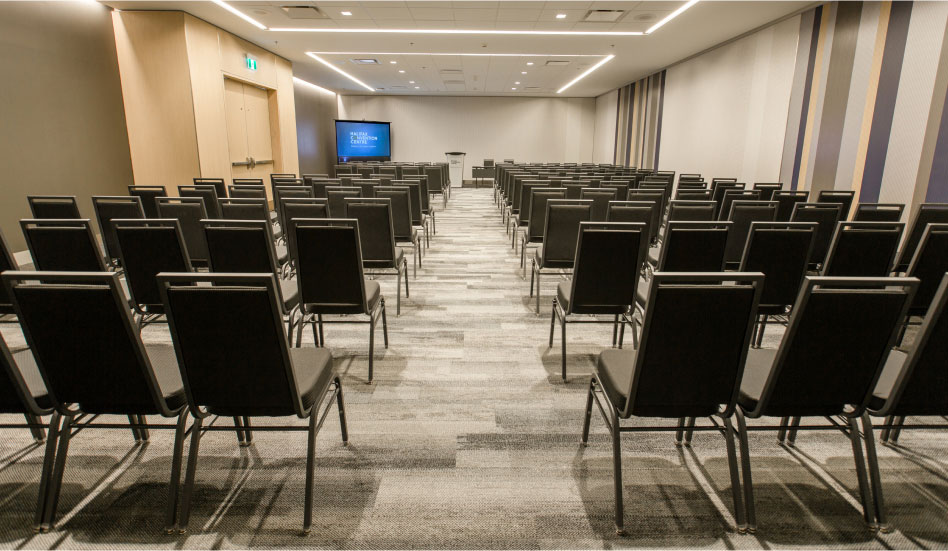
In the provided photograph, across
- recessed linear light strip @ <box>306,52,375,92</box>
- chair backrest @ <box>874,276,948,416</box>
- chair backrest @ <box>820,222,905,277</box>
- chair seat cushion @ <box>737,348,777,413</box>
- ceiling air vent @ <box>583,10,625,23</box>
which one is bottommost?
chair seat cushion @ <box>737,348,777,413</box>

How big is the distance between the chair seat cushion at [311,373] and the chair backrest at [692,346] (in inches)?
46.5

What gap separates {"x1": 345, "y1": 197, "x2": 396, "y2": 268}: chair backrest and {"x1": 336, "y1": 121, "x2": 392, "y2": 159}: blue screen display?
15118 mm

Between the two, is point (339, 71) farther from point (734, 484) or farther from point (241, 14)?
point (734, 484)

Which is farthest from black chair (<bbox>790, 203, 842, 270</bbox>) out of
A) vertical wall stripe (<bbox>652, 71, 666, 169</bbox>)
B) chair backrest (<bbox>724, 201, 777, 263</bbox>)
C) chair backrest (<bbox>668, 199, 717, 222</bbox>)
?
vertical wall stripe (<bbox>652, 71, 666, 169</bbox>)

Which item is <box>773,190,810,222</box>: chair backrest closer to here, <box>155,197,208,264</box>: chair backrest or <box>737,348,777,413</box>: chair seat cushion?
<box>737,348,777,413</box>: chair seat cushion

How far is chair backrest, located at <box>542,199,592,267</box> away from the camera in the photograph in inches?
145

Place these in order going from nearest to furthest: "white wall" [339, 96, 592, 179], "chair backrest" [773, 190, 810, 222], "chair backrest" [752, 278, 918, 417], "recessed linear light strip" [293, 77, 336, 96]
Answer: "chair backrest" [752, 278, 918, 417]
"chair backrest" [773, 190, 810, 222]
"recessed linear light strip" [293, 77, 336, 96]
"white wall" [339, 96, 592, 179]

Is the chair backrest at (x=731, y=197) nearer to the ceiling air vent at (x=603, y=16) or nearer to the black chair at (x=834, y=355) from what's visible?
the black chair at (x=834, y=355)

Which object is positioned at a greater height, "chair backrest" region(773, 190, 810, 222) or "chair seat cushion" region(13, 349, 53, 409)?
"chair backrest" region(773, 190, 810, 222)

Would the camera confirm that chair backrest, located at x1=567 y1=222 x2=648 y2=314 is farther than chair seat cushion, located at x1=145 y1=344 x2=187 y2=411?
Yes

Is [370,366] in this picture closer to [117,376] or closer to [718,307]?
[117,376]

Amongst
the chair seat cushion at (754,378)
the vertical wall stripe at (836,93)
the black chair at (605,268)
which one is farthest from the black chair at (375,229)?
the vertical wall stripe at (836,93)

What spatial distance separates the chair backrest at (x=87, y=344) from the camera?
1.54m

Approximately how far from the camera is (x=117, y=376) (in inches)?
66.0
